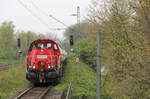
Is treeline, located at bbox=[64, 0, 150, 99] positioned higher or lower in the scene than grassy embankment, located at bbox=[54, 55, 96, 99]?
higher

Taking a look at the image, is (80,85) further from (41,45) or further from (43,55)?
(41,45)

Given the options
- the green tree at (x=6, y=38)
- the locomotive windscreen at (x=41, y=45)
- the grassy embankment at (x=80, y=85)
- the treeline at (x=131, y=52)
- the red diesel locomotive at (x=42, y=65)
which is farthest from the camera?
the green tree at (x=6, y=38)

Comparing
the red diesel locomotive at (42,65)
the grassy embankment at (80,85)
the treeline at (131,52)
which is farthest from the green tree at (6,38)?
the treeline at (131,52)

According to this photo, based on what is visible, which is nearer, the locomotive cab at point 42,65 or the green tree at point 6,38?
the locomotive cab at point 42,65

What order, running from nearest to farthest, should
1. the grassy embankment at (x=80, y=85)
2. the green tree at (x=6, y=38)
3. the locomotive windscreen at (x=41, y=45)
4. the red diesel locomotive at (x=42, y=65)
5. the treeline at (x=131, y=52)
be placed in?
the treeline at (x=131, y=52) → the grassy embankment at (x=80, y=85) → the red diesel locomotive at (x=42, y=65) → the locomotive windscreen at (x=41, y=45) → the green tree at (x=6, y=38)

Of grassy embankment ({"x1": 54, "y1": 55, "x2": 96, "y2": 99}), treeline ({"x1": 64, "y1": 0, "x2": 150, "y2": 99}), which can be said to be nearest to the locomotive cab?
grassy embankment ({"x1": 54, "y1": 55, "x2": 96, "y2": 99})

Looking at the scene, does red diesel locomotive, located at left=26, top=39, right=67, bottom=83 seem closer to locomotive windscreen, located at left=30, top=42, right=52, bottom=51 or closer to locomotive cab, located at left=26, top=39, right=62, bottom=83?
locomotive cab, located at left=26, top=39, right=62, bottom=83

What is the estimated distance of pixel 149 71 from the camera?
7.72m

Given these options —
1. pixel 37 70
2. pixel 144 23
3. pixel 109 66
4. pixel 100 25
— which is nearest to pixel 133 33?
pixel 144 23

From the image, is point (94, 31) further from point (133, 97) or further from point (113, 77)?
point (133, 97)

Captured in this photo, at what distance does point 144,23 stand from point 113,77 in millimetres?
2733

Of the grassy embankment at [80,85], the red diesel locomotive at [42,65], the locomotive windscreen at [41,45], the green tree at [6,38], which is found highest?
the green tree at [6,38]

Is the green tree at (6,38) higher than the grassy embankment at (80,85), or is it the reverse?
the green tree at (6,38)

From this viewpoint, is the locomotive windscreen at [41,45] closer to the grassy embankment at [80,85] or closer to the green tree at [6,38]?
the grassy embankment at [80,85]
